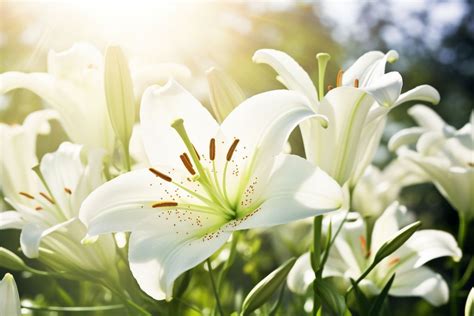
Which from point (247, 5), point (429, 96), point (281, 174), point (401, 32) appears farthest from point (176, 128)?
point (401, 32)

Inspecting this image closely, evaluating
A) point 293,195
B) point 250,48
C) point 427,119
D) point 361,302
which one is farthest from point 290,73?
point 250,48

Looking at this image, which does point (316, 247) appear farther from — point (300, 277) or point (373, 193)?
point (373, 193)

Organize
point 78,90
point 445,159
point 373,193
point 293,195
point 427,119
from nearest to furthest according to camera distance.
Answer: point 293,195
point 78,90
point 445,159
point 427,119
point 373,193

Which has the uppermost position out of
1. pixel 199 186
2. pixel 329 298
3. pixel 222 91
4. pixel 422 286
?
pixel 222 91

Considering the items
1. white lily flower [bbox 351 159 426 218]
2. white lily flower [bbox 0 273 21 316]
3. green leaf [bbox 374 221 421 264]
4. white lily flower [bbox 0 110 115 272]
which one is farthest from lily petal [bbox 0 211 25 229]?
white lily flower [bbox 351 159 426 218]

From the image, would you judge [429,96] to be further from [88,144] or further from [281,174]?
[88,144]

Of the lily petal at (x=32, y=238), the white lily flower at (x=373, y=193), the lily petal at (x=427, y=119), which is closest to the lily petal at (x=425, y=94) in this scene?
the lily petal at (x=32, y=238)

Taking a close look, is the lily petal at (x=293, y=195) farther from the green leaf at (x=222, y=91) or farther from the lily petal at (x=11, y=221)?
the lily petal at (x=11, y=221)
